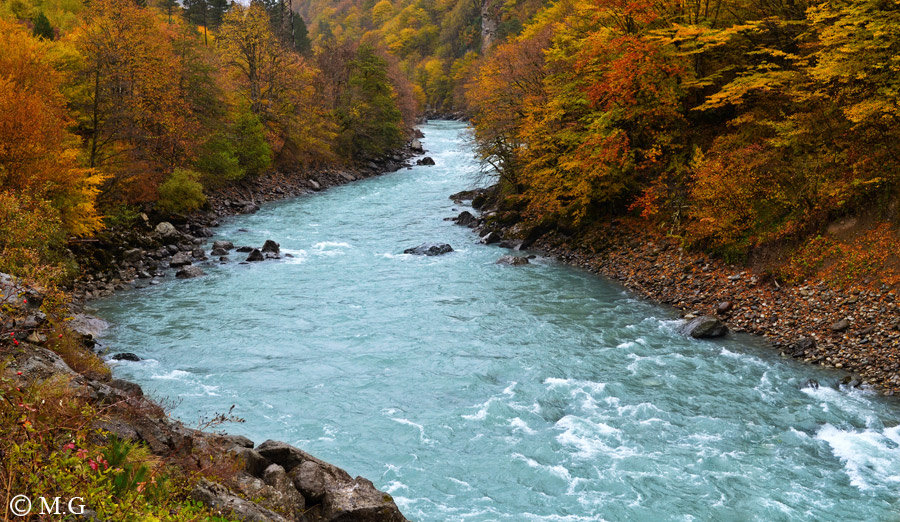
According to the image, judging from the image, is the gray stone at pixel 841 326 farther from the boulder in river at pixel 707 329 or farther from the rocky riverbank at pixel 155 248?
the rocky riverbank at pixel 155 248

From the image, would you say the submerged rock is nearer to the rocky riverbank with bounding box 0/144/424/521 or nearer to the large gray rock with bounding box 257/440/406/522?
the rocky riverbank with bounding box 0/144/424/521

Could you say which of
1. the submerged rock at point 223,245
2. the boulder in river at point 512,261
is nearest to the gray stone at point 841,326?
the boulder in river at point 512,261

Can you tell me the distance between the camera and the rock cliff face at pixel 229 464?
816cm

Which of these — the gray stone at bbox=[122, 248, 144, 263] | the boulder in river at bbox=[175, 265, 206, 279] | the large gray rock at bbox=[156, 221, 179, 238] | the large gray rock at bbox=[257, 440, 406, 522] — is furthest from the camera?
the large gray rock at bbox=[156, 221, 179, 238]

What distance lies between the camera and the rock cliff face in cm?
816

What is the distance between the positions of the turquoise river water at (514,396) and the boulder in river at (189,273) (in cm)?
68

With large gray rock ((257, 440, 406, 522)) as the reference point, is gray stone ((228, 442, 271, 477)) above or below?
above

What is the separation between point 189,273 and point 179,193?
1039 cm

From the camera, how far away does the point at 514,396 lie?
15.8 m

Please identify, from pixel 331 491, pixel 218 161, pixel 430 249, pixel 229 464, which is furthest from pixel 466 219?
pixel 229 464

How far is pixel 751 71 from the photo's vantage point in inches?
949

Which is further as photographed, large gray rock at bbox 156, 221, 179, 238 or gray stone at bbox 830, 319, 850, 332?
large gray rock at bbox 156, 221, 179, 238

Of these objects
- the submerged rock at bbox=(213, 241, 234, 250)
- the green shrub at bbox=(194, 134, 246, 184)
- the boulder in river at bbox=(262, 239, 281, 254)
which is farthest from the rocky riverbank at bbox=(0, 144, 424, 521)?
the green shrub at bbox=(194, 134, 246, 184)

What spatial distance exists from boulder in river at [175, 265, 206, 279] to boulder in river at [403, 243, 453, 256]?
32.9ft
